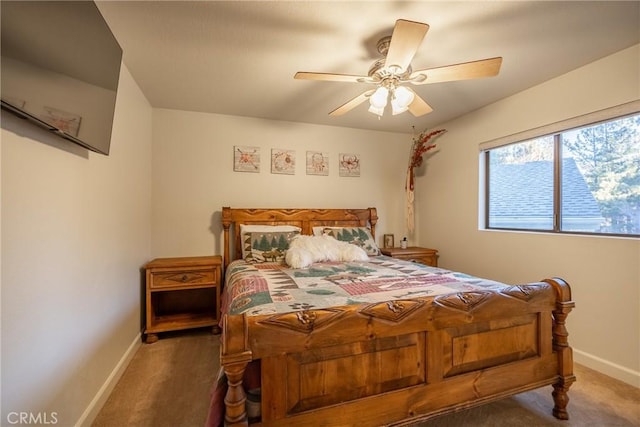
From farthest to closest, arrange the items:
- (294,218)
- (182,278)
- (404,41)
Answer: (294,218), (182,278), (404,41)

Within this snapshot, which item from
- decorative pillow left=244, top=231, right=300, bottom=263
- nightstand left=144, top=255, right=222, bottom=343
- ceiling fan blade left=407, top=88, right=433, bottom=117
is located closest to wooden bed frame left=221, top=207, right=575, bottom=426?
ceiling fan blade left=407, top=88, right=433, bottom=117

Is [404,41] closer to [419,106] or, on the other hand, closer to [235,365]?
[419,106]

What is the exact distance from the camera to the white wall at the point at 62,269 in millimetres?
993

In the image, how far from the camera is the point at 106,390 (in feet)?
5.56

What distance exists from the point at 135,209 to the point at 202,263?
76cm

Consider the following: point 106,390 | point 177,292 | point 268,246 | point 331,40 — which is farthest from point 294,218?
point 106,390

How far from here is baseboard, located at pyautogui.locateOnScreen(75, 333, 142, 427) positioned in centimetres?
144

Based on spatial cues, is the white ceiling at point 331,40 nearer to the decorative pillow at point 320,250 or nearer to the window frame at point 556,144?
the window frame at point 556,144

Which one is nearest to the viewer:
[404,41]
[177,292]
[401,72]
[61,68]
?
[61,68]

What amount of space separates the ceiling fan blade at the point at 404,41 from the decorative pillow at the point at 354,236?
1.81 metres

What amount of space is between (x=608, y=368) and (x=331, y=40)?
3.05m

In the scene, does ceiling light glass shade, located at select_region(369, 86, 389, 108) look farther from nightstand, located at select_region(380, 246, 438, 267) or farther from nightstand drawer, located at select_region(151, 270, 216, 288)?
nightstand drawer, located at select_region(151, 270, 216, 288)

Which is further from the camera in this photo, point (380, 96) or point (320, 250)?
point (320, 250)

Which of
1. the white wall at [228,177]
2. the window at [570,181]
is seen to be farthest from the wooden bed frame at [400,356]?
the white wall at [228,177]
